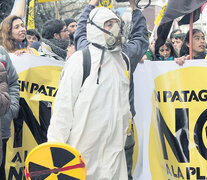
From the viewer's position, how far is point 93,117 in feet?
11.8

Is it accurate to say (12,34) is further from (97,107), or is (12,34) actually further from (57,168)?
(57,168)

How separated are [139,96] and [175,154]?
80cm

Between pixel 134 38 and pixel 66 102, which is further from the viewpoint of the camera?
pixel 134 38

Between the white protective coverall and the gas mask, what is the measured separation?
5cm

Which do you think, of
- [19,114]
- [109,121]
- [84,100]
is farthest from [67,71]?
A: [19,114]

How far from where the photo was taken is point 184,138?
4789 millimetres

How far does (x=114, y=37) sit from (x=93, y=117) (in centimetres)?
68

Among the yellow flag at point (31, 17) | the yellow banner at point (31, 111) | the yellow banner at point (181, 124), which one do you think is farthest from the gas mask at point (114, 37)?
the yellow flag at point (31, 17)

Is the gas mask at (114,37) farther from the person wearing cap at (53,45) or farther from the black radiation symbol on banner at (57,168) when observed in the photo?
the person wearing cap at (53,45)

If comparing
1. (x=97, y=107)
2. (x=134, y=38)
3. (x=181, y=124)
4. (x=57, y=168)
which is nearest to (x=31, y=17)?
(x=134, y=38)

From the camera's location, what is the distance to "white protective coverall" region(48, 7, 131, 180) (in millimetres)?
3525

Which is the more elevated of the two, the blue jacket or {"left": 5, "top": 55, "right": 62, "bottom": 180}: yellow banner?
the blue jacket

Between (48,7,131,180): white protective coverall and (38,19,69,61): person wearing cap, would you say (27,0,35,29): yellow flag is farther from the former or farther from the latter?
(48,7,131,180): white protective coverall

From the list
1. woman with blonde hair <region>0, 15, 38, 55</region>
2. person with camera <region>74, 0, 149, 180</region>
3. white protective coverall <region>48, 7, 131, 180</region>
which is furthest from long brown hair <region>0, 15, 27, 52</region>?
white protective coverall <region>48, 7, 131, 180</region>
